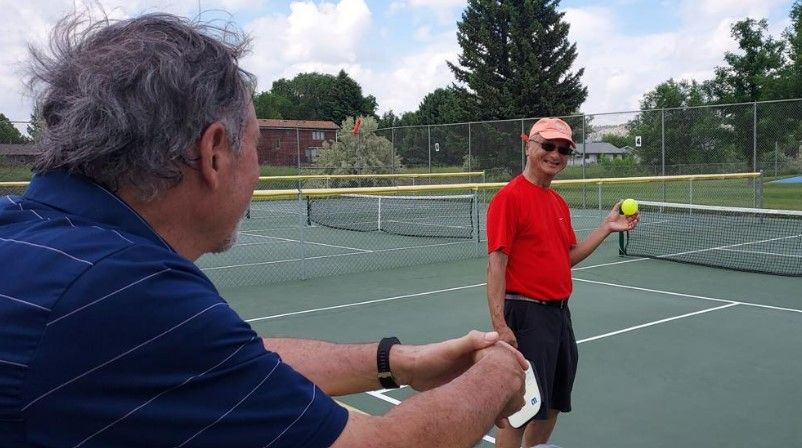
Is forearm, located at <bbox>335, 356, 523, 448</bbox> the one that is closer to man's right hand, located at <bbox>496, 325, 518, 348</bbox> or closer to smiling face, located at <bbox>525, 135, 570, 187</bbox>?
man's right hand, located at <bbox>496, 325, 518, 348</bbox>

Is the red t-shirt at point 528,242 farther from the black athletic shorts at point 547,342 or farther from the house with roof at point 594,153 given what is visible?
the house with roof at point 594,153

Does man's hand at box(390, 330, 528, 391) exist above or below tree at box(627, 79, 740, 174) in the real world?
below

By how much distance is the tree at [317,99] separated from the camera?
71.1m

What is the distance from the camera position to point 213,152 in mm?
1202

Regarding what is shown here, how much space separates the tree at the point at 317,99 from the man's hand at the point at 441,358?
53176 mm

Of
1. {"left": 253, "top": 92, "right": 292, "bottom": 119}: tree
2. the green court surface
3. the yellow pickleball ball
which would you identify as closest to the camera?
the yellow pickleball ball

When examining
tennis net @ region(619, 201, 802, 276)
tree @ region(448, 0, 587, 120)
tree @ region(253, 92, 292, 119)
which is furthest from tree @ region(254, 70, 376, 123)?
tennis net @ region(619, 201, 802, 276)

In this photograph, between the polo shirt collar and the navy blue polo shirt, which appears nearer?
the navy blue polo shirt

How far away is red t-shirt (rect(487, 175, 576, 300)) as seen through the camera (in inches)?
163

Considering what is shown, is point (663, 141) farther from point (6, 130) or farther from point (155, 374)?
point (155, 374)

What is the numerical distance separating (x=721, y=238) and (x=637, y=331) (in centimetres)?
904

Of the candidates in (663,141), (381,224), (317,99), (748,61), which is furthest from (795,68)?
(317,99)

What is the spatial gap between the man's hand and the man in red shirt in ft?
7.59

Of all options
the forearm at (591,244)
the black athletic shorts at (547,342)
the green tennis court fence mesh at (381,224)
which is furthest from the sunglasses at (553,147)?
the green tennis court fence mesh at (381,224)
